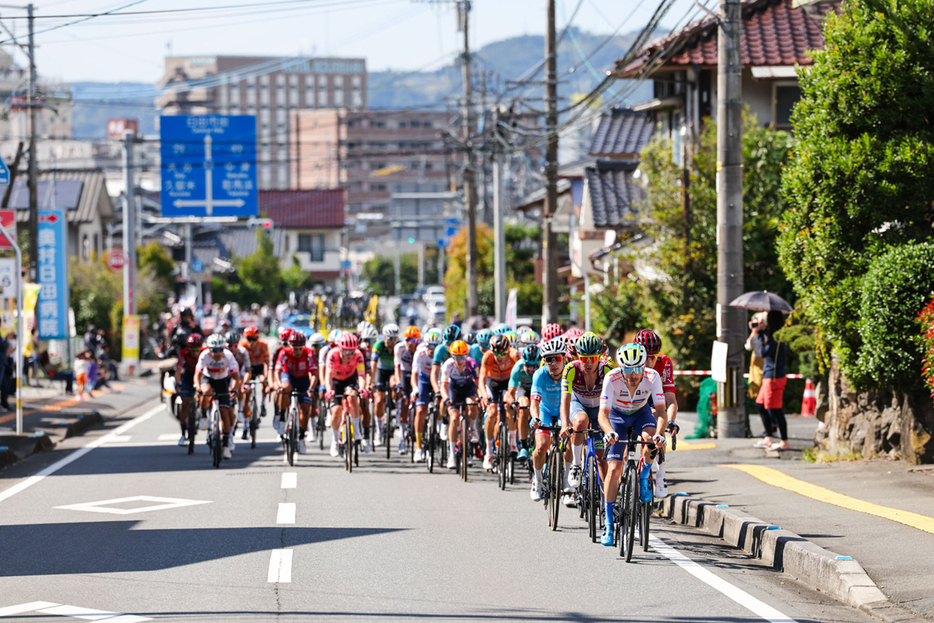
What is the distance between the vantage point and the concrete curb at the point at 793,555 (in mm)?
8070

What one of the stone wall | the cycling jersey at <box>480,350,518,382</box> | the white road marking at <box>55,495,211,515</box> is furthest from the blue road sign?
the stone wall

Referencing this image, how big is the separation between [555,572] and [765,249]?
15475 millimetres

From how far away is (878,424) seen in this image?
48.3 ft

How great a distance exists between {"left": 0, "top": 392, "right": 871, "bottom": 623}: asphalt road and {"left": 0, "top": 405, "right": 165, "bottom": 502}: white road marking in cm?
29

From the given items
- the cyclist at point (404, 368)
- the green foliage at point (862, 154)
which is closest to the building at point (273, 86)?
the cyclist at point (404, 368)

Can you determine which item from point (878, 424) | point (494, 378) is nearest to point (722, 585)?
point (494, 378)

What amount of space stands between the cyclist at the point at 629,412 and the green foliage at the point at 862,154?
491 centimetres

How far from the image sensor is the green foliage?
1447 cm

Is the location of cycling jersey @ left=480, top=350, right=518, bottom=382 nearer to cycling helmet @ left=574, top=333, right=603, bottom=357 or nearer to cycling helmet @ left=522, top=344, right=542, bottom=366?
cycling helmet @ left=522, top=344, right=542, bottom=366

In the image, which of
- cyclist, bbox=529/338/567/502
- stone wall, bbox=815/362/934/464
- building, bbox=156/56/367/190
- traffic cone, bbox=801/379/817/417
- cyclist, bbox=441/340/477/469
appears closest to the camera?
cyclist, bbox=529/338/567/502

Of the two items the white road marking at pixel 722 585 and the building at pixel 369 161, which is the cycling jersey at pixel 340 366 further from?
the building at pixel 369 161

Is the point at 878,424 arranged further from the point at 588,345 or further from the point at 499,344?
the point at 588,345

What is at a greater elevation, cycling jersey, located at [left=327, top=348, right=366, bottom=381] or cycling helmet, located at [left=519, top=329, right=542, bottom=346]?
cycling helmet, located at [left=519, top=329, right=542, bottom=346]

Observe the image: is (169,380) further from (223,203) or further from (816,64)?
(223,203)
